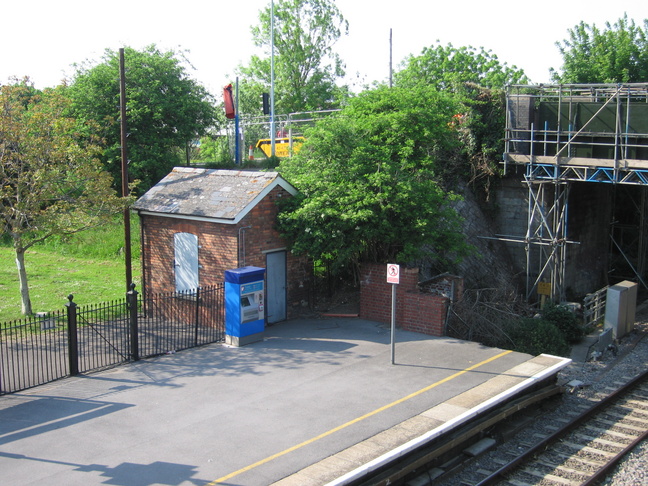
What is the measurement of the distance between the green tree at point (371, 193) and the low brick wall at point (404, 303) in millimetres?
574

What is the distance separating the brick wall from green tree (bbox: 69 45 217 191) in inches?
418

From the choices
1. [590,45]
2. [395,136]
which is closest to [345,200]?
[395,136]

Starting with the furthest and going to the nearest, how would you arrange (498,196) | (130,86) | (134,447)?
(130,86), (498,196), (134,447)

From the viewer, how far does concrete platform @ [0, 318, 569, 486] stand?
811cm

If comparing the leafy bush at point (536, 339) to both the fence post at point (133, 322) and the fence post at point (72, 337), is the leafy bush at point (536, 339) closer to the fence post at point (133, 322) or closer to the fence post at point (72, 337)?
the fence post at point (133, 322)

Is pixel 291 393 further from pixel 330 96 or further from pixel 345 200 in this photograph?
pixel 330 96

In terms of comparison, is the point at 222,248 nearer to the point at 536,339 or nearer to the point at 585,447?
the point at 536,339

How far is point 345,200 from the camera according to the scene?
1455 centimetres

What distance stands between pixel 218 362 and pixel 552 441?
20.9ft

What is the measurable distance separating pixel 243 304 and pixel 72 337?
351 centimetres

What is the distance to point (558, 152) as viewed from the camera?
63.4ft

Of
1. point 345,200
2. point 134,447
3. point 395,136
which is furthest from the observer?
point 395,136

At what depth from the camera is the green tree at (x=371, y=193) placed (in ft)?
48.2

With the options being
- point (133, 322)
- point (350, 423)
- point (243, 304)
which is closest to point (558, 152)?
point (243, 304)
